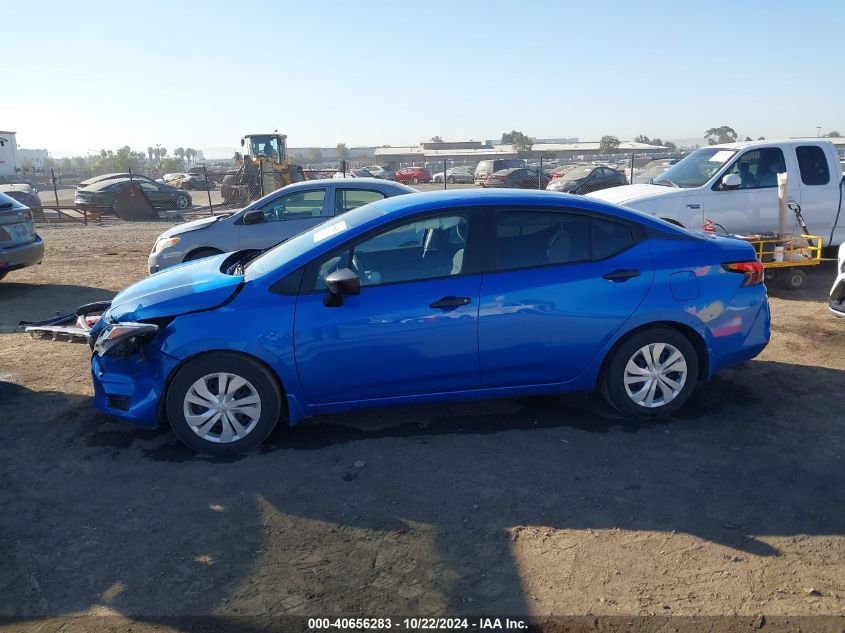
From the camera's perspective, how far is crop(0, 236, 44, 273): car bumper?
9438 mm

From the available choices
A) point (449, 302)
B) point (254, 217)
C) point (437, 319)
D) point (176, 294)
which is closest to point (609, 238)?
point (449, 302)

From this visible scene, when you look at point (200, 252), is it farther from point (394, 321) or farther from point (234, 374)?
point (394, 321)

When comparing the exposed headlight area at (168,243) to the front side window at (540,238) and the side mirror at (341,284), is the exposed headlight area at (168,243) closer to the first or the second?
the side mirror at (341,284)

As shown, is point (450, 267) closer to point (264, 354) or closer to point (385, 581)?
point (264, 354)

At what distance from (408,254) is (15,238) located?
7274 mm

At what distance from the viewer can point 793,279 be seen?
30.2ft

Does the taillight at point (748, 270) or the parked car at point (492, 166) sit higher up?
the parked car at point (492, 166)

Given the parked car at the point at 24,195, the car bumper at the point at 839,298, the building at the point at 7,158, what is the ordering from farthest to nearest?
the building at the point at 7,158
the parked car at the point at 24,195
the car bumper at the point at 839,298

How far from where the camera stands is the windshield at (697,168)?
9.77 meters

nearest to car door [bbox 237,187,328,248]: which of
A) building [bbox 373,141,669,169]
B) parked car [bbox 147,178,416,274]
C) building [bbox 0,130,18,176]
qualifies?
parked car [bbox 147,178,416,274]

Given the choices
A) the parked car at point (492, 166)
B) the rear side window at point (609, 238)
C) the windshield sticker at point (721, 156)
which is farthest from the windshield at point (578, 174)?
the rear side window at point (609, 238)

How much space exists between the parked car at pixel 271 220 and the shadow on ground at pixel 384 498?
167 inches

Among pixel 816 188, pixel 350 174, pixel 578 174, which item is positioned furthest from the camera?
pixel 350 174

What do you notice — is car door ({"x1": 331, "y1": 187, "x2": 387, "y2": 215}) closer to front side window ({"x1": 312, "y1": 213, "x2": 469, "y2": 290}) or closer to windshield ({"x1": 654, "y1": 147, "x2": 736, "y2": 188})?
windshield ({"x1": 654, "y1": 147, "x2": 736, "y2": 188})
